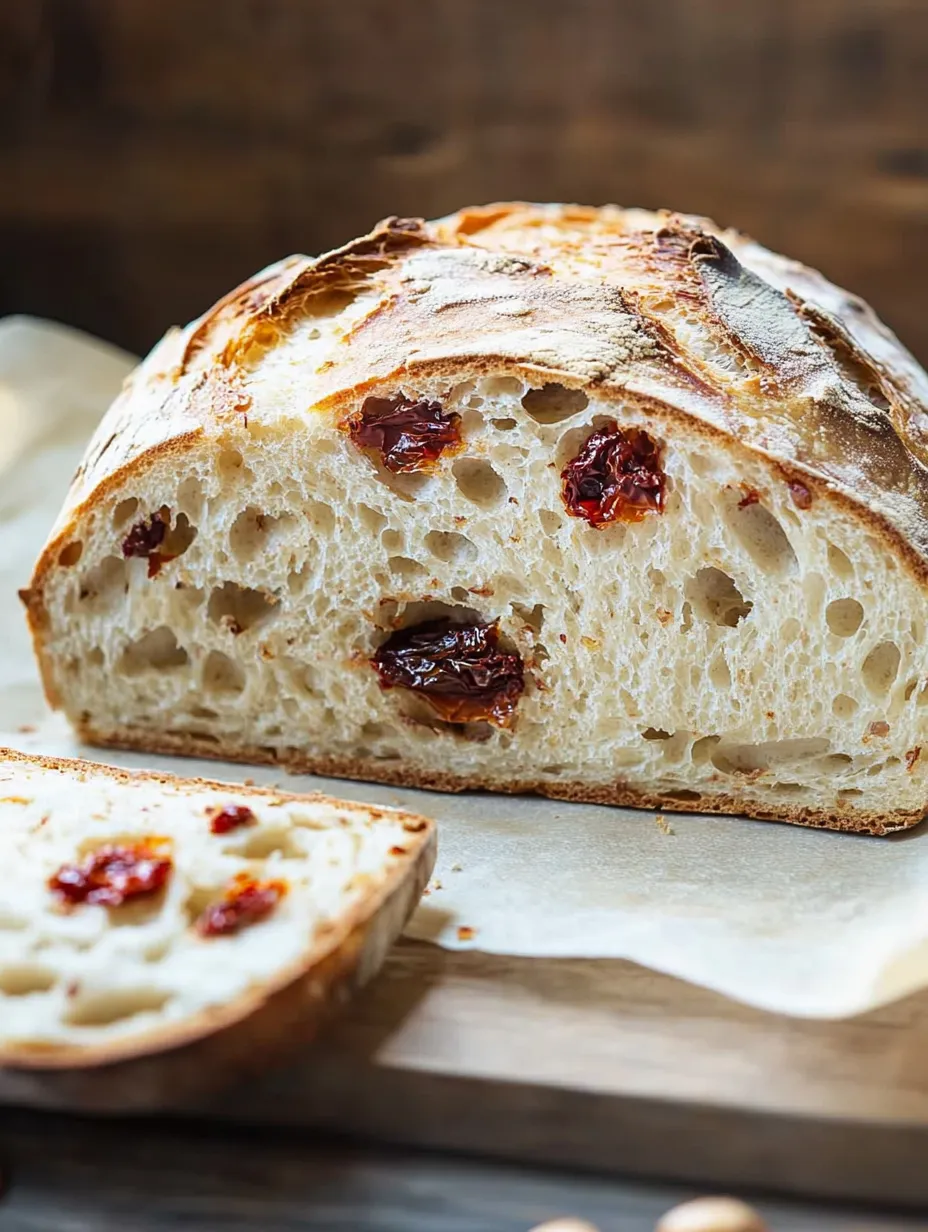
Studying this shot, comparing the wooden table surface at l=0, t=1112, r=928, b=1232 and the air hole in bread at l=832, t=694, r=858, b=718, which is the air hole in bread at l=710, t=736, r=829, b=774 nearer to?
the air hole in bread at l=832, t=694, r=858, b=718

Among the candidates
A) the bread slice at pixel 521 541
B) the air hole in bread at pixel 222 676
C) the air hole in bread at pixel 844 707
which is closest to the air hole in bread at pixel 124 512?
the bread slice at pixel 521 541

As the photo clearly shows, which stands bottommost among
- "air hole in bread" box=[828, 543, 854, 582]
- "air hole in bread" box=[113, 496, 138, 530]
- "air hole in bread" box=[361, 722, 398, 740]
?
"air hole in bread" box=[361, 722, 398, 740]

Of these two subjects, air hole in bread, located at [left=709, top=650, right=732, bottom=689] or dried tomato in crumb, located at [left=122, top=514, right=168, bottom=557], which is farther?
dried tomato in crumb, located at [left=122, top=514, right=168, bottom=557]

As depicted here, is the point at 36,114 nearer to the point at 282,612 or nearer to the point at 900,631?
the point at 282,612

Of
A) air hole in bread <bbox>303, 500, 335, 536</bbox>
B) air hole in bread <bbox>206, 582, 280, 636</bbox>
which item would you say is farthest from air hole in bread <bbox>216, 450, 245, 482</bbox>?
air hole in bread <bbox>206, 582, 280, 636</bbox>

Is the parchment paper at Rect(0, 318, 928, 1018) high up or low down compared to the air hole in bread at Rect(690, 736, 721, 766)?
down

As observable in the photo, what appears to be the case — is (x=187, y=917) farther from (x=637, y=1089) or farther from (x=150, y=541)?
(x=150, y=541)

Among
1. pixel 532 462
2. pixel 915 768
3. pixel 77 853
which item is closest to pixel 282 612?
pixel 532 462
